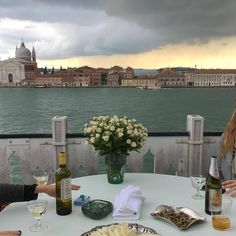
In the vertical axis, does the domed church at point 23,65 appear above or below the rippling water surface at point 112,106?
above

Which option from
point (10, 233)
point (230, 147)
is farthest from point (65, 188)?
point (230, 147)

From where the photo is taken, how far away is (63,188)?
150 centimetres

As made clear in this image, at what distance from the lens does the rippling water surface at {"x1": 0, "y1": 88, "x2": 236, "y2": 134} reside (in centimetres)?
2295


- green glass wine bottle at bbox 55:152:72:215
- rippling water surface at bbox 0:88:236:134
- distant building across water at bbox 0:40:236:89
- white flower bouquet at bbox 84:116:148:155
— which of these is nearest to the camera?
green glass wine bottle at bbox 55:152:72:215

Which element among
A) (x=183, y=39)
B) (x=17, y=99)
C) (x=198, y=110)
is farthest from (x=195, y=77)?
(x=17, y=99)

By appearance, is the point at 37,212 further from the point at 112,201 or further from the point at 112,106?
the point at 112,106

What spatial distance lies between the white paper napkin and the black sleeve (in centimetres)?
43

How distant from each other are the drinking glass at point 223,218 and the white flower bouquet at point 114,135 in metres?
0.59

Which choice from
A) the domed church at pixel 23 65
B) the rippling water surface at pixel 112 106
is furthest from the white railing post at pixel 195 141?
the domed church at pixel 23 65

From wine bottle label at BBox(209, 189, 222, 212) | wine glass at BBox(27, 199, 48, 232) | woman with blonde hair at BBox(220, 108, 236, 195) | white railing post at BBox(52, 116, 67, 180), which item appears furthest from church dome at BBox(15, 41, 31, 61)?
wine bottle label at BBox(209, 189, 222, 212)

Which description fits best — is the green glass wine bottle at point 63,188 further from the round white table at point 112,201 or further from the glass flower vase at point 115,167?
the glass flower vase at point 115,167

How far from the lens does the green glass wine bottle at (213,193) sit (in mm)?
1523

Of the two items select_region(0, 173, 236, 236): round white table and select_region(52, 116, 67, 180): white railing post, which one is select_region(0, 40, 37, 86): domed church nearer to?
select_region(52, 116, 67, 180): white railing post

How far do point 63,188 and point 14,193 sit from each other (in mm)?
291
